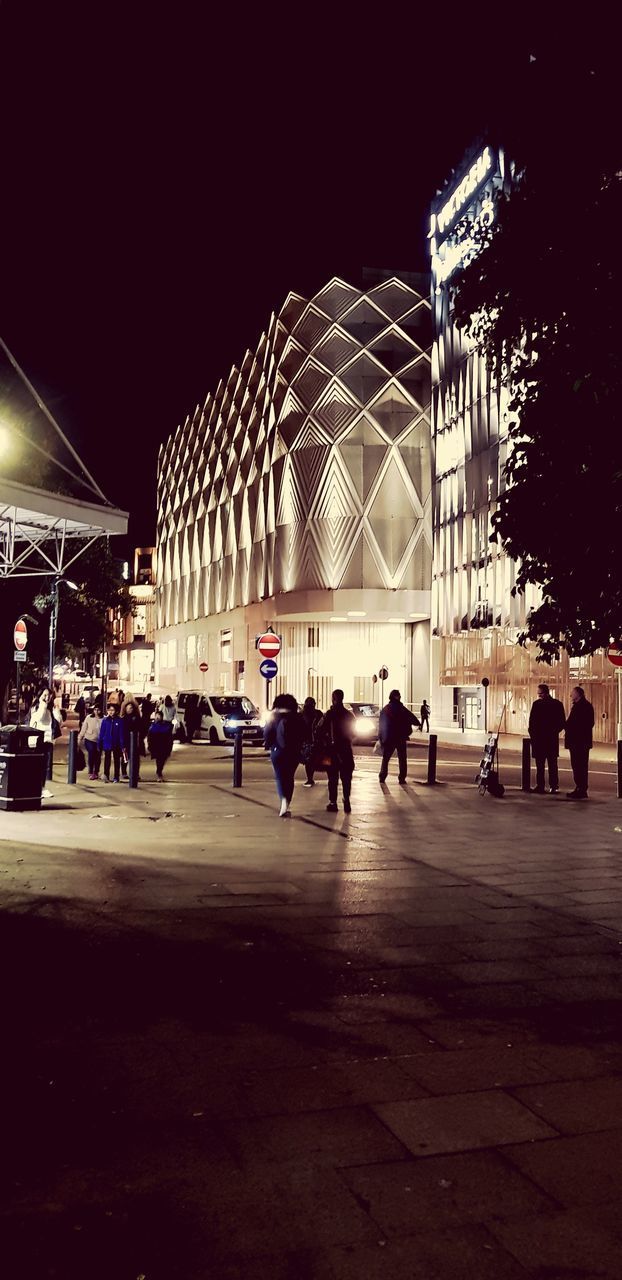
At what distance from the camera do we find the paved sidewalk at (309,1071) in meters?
3.04

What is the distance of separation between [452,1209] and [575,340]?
692 centimetres

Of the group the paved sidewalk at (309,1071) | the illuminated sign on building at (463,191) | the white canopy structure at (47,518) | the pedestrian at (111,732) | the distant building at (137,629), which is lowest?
the paved sidewalk at (309,1071)

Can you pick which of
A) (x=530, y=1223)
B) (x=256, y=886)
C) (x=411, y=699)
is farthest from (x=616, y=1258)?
(x=411, y=699)

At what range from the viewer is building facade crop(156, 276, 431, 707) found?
54031 millimetres

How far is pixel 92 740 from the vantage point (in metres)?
19.2

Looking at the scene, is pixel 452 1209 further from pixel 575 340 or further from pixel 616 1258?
pixel 575 340

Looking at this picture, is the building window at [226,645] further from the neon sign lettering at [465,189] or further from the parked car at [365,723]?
the parked car at [365,723]

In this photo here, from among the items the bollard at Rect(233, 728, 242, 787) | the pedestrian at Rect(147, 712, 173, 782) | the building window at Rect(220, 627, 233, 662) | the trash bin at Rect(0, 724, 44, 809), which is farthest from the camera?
the building window at Rect(220, 627, 233, 662)

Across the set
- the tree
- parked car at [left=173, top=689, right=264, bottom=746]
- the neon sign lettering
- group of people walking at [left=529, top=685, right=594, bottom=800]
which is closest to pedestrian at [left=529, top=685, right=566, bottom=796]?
group of people walking at [left=529, top=685, right=594, bottom=800]

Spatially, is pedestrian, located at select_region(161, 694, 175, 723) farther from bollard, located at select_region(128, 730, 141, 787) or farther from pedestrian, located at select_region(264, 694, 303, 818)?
pedestrian, located at select_region(264, 694, 303, 818)

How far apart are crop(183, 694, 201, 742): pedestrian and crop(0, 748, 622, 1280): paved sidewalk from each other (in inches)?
1041

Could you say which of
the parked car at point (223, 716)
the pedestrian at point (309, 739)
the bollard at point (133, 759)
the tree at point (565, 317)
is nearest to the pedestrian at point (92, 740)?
the bollard at point (133, 759)

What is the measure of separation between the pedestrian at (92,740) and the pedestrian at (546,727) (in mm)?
7871

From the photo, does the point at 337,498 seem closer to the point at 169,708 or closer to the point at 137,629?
the point at 169,708
